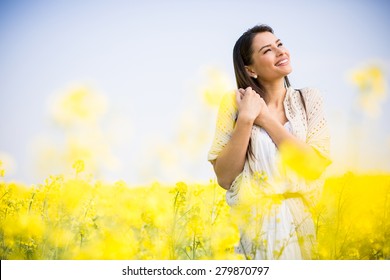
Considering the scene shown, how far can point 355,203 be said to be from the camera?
206 cm

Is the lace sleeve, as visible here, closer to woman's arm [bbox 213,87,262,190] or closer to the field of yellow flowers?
woman's arm [bbox 213,87,262,190]

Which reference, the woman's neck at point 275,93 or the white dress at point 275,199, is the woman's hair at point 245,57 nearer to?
the woman's neck at point 275,93

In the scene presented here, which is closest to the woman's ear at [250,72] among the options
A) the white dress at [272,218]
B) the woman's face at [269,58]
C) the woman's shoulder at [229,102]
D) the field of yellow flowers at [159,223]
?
the woman's face at [269,58]

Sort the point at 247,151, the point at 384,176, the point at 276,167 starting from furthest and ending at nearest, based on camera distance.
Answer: the point at 384,176 → the point at 247,151 → the point at 276,167

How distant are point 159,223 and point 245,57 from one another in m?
0.85

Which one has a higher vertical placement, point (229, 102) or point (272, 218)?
point (229, 102)

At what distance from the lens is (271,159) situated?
1931 millimetres

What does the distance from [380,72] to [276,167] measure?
0.84 m

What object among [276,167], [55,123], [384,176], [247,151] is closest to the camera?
[276,167]

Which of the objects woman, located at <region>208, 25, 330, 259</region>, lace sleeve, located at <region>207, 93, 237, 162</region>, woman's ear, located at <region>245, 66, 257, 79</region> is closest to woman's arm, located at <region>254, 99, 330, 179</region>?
woman, located at <region>208, 25, 330, 259</region>

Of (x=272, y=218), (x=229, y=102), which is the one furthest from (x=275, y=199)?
(x=229, y=102)

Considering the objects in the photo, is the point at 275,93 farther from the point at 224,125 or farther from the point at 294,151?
the point at 294,151
